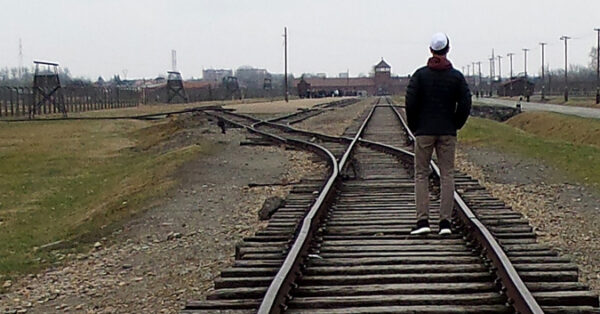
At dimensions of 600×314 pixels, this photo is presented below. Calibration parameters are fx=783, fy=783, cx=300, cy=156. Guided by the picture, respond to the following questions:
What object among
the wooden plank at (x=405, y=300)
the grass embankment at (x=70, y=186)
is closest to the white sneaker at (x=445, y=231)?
the wooden plank at (x=405, y=300)

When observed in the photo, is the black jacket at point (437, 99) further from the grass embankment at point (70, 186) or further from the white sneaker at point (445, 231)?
the grass embankment at point (70, 186)

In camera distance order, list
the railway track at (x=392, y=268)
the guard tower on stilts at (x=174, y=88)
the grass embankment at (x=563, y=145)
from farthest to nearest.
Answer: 1. the guard tower on stilts at (x=174, y=88)
2. the grass embankment at (x=563, y=145)
3. the railway track at (x=392, y=268)

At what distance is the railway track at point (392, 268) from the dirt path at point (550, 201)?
24.6 inches

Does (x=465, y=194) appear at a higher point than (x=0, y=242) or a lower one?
higher

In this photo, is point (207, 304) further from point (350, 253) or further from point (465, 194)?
point (465, 194)

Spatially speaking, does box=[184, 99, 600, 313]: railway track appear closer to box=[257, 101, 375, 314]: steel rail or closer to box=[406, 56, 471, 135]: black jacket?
box=[257, 101, 375, 314]: steel rail

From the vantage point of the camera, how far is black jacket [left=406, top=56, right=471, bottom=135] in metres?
7.05

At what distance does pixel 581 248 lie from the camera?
795 cm

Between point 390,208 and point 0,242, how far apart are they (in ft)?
20.6

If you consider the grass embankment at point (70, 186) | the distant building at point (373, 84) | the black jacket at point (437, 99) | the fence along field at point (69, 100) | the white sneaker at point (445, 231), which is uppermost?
the distant building at point (373, 84)

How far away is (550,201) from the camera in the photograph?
11.0 metres

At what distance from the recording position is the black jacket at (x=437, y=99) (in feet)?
23.1

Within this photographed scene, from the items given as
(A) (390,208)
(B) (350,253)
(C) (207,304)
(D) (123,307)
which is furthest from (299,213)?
(C) (207,304)

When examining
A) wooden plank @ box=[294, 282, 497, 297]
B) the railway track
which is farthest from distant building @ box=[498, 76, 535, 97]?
wooden plank @ box=[294, 282, 497, 297]
